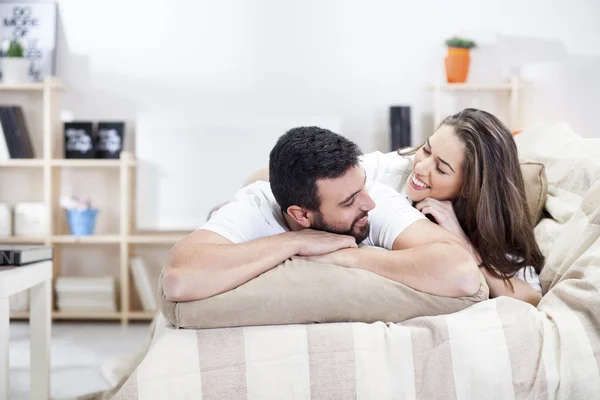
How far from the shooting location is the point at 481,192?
6.07ft

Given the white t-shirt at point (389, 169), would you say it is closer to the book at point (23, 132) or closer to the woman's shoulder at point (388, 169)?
the woman's shoulder at point (388, 169)

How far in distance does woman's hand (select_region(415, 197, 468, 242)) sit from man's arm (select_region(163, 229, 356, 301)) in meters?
0.38

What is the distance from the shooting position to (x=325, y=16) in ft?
13.2

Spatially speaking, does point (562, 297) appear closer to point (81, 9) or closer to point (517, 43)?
point (517, 43)

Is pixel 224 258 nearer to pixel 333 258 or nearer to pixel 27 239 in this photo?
pixel 333 258

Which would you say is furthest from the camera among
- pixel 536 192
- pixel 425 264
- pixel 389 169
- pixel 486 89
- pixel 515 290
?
pixel 486 89

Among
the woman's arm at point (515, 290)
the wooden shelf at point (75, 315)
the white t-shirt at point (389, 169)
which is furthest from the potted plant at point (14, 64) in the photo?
the woman's arm at point (515, 290)

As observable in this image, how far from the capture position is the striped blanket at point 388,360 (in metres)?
1.23

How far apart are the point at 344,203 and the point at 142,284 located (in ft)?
8.58

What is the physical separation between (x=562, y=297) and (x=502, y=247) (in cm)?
36

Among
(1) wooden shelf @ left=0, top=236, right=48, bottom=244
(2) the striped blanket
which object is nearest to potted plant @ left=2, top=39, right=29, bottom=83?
(1) wooden shelf @ left=0, top=236, right=48, bottom=244

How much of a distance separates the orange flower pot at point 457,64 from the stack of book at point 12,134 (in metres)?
2.46

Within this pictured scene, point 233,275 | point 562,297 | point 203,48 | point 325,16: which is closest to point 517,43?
point 325,16

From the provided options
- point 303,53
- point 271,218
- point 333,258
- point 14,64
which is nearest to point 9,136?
point 14,64
